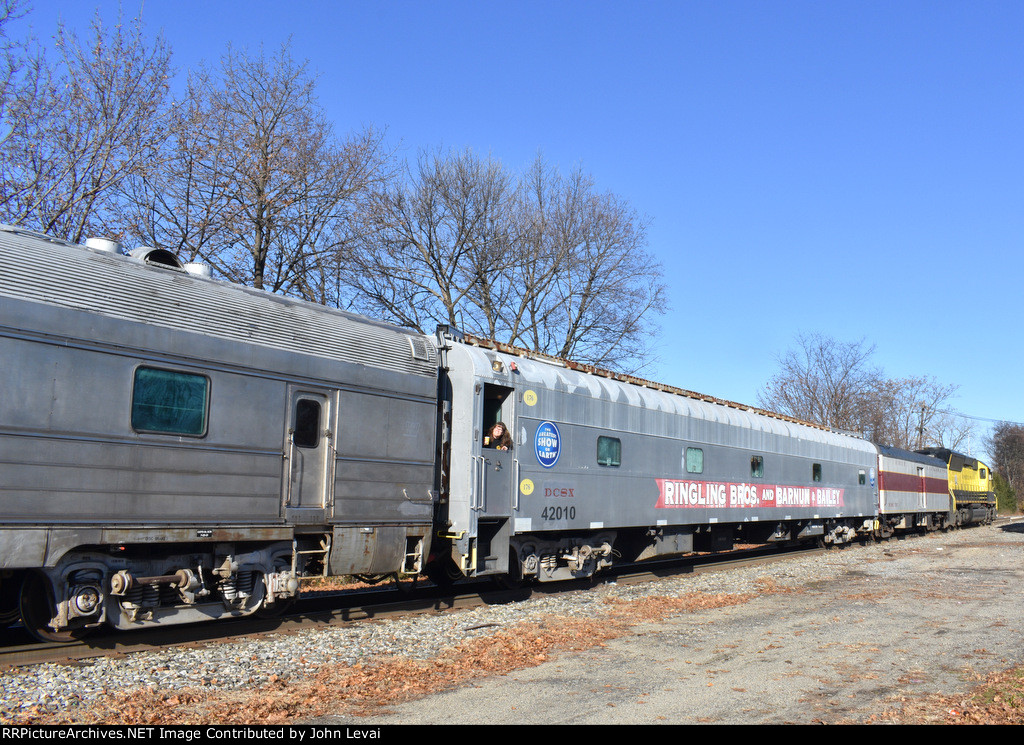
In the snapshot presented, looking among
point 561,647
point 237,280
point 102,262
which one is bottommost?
point 561,647

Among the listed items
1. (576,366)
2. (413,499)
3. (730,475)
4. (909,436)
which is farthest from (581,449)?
(909,436)

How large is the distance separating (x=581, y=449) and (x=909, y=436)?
7448 centimetres

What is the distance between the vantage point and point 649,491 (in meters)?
15.7

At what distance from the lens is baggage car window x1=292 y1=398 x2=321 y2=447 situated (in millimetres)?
9367

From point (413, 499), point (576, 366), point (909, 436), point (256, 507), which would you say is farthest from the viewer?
point (909, 436)

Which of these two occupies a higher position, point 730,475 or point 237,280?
point 237,280

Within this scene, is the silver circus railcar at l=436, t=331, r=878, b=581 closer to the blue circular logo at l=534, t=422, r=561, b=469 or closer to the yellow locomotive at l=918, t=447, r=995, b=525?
the blue circular logo at l=534, t=422, r=561, b=469

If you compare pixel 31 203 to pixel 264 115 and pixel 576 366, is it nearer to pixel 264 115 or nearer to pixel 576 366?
pixel 264 115

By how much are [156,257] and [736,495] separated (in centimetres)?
1449

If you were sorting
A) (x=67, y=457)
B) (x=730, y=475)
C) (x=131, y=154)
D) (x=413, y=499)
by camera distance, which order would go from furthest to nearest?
(x=730, y=475) → (x=131, y=154) → (x=413, y=499) → (x=67, y=457)

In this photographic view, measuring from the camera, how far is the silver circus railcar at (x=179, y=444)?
7.19 m

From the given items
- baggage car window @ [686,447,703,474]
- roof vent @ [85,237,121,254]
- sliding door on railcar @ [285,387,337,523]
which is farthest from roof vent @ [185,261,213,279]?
baggage car window @ [686,447,703,474]

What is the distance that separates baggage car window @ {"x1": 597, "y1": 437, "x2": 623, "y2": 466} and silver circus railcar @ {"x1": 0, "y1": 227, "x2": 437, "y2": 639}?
15.2 ft

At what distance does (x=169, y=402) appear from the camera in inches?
320
